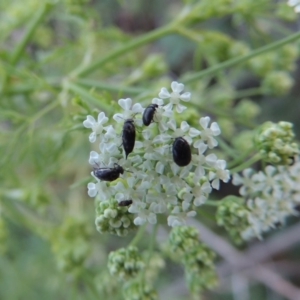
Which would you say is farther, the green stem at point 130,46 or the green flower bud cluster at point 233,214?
the green stem at point 130,46

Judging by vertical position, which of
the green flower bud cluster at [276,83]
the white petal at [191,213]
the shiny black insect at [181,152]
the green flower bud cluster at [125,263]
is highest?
the green flower bud cluster at [276,83]

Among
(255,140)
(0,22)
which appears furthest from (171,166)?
(0,22)

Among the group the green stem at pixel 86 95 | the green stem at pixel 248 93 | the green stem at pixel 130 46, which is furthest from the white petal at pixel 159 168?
the green stem at pixel 248 93

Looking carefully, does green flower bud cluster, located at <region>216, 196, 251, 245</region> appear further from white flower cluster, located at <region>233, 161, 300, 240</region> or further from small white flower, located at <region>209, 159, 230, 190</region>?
small white flower, located at <region>209, 159, 230, 190</region>

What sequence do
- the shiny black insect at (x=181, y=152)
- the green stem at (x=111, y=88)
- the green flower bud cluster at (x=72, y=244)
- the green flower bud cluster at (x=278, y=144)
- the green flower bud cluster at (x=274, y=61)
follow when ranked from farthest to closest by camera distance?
the green flower bud cluster at (x=274, y=61) → the green flower bud cluster at (x=72, y=244) → the green stem at (x=111, y=88) → the green flower bud cluster at (x=278, y=144) → the shiny black insect at (x=181, y=152)

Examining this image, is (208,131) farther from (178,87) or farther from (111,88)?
(111,88)

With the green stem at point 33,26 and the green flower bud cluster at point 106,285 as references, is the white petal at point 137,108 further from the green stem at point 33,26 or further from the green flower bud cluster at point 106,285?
the green flower bud cluster at point 106,285

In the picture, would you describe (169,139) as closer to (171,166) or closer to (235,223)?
(171,166)
